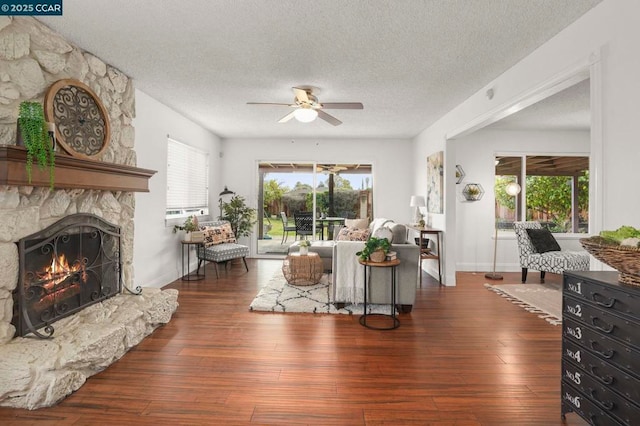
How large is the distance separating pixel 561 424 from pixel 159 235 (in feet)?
15.5

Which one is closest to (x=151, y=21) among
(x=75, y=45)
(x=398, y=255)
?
(x=75, y=45)

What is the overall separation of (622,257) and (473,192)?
193 inches

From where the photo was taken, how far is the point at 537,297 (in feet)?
15.0

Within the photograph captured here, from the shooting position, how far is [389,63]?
134 inches

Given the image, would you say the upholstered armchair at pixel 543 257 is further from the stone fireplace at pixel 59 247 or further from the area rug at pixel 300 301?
the stone fireplace at pixel 59 247

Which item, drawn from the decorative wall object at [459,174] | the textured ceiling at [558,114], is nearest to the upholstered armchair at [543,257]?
the decorative wall object at [459,174]

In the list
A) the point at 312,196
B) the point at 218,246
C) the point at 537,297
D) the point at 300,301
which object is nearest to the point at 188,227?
the point at 218,246

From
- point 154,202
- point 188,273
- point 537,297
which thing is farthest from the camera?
point 188,273

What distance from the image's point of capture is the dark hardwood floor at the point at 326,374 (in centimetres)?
203

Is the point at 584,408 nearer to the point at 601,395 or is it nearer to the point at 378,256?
the point at 601,395

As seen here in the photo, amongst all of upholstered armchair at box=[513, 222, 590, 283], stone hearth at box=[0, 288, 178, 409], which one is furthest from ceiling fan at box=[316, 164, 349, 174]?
stone hearth at box=[0, 288, 178, 409]

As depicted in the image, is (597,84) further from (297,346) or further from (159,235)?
(159,235)

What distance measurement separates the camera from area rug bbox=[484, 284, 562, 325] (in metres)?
3.91

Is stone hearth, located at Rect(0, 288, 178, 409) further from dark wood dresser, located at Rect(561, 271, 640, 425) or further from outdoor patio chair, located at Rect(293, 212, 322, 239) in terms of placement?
outdoor patio chair, located at Rect(293, 212, 322, 239)
